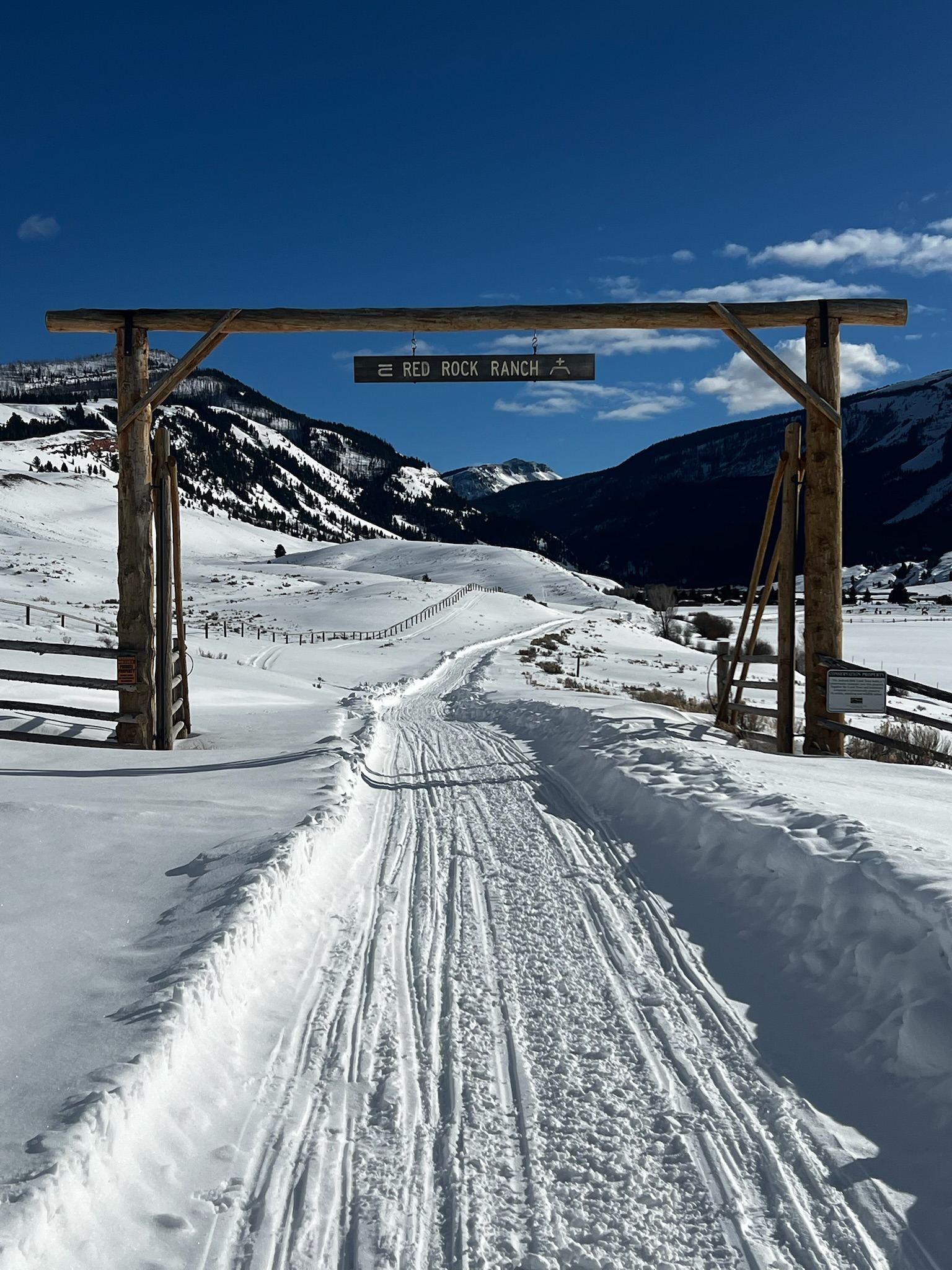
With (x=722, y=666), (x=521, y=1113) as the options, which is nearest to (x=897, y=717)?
(x=722, y=666)

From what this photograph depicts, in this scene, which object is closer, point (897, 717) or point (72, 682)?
point (72, 682)

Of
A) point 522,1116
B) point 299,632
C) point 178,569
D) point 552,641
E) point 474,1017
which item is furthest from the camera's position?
point 299,632

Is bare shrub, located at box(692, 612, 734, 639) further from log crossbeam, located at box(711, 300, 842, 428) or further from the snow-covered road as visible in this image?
the snow-covered road

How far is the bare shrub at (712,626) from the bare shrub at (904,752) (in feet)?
159

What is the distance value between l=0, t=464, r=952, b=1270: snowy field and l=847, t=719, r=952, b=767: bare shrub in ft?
8.37

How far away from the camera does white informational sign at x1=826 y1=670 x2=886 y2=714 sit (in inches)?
383

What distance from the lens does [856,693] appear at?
9773mm

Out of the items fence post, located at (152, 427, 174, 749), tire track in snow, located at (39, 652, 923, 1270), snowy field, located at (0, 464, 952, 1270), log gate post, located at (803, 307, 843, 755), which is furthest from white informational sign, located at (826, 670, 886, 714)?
fence post, located at (152, 427, 174, 749)

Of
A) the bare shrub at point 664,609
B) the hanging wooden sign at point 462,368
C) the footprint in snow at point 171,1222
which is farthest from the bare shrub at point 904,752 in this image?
the bare shrub at point 664,609

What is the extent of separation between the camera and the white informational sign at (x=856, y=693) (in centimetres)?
973

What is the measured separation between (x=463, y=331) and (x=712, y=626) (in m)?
61.3

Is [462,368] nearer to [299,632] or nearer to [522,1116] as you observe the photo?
[522,1116]

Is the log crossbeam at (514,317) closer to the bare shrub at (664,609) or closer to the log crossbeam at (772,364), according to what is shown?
the log crossbeam at (772,364)

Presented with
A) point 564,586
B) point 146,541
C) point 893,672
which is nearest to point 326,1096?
point 146,541
